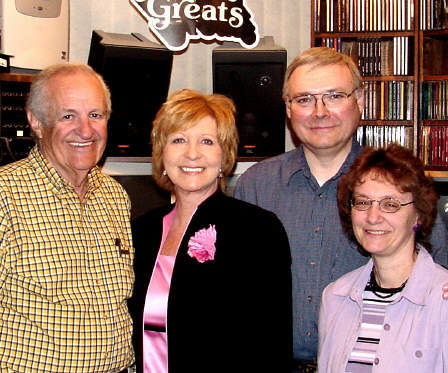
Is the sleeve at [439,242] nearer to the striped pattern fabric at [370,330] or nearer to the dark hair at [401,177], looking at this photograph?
the dark hair at [401,177]

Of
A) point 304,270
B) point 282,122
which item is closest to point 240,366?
point 304,270

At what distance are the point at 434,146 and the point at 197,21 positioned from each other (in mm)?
2074

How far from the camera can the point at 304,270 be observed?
2.17m

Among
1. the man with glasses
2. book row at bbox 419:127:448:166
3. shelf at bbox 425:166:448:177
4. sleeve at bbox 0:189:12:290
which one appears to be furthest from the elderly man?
book row at bbox 419:127:448:166

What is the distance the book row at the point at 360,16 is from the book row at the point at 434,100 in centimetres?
48

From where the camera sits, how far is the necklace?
190 cm

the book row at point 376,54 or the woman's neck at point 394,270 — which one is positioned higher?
the book row at point 376,54

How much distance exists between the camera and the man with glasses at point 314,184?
7.05 ft

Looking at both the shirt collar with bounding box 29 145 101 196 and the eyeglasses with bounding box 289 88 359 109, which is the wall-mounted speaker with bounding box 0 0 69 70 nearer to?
the shirt collar with bounding box 29 145 101 196

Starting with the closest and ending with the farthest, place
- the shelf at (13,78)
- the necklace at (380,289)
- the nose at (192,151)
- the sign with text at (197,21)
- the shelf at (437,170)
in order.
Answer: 1. the necklace at (380,289)
2. the nose at (192,151)
3. the shelf at (13,78)
4. the sign with text at (197,21)
5. the shelf at (437,170)

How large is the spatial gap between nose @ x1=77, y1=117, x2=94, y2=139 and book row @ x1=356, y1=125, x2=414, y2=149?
3151 millimetres

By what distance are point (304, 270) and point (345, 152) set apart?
0.45m

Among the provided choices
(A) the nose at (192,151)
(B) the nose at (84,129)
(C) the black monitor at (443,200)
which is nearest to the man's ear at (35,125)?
(B) the nose at (84,129)

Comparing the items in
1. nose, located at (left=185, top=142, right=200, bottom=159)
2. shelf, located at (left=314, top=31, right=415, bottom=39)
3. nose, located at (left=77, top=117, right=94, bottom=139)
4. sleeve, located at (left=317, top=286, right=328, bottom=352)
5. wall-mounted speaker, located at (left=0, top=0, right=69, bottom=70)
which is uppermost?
shelf, located at (left=314, top=31, right=415, bottom=39)
